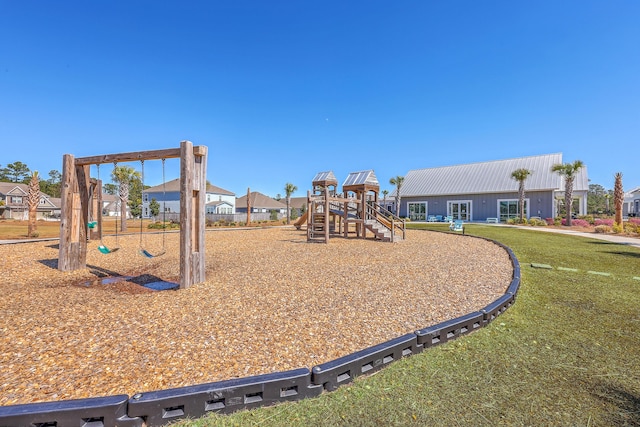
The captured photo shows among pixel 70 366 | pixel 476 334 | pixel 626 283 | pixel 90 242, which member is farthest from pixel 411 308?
pixel 90 242

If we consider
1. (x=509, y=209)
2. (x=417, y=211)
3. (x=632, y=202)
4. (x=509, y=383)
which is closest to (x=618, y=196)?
(x=509, y=209)

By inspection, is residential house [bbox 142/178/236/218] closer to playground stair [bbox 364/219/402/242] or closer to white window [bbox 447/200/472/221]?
white window [bbox 447/200/472/221]

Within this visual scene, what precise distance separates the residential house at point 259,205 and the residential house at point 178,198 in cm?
234

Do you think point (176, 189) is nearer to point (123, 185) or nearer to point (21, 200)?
point (123, 185)

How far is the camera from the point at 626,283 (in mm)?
6484

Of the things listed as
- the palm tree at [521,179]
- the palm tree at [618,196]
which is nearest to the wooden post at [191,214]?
the palm tree at [618,196]

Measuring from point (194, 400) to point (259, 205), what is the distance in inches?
2114

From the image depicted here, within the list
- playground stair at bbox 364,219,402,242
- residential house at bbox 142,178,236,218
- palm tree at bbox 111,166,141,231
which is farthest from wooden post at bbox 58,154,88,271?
residential house at bbox 142,178,236,218

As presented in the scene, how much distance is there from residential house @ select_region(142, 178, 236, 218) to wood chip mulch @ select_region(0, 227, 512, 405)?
40.2m

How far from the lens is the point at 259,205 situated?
2160 inches

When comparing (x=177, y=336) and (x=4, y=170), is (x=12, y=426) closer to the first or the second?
(x=177, y=336)

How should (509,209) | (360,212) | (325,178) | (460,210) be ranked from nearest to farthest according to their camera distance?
(360,212) < (325,178) < (509,209) < (460,210)

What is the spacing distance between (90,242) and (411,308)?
43.3 feet

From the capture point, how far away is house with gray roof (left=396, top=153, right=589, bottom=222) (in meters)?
30.0
